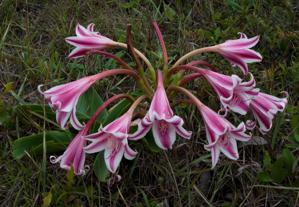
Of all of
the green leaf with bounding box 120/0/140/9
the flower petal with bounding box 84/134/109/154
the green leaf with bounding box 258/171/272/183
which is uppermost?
the flower petal with bounding box 84/134/109/154

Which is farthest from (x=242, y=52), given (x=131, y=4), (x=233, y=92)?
(x=131, y=4)

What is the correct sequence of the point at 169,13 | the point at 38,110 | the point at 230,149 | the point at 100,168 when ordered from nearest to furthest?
the point at 230,149 → the point at 100,168 → the point at 38,110 → the point at 169,13

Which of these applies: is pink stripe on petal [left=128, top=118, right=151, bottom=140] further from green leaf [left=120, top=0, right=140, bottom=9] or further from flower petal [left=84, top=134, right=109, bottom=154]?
green leaf [left=120, top=0, right=140, bottom=9]

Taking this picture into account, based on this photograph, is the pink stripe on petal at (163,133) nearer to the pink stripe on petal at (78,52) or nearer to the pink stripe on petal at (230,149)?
the pink stripe on petal at (230,149)

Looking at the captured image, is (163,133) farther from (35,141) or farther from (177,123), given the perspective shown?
(35,141)

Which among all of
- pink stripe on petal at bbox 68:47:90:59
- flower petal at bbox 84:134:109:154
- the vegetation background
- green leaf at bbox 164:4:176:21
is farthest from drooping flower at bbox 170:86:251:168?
green leaf at bbox 164:4:176:21

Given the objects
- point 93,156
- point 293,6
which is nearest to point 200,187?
A: point 93,156

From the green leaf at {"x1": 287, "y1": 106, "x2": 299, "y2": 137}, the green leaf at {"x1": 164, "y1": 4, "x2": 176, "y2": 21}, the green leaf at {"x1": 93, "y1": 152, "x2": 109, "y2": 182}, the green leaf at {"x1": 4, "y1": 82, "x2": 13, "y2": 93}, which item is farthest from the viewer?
the green leaf at {"x1": 164, "y1": 4, "x2": 176, "y2": 21}
